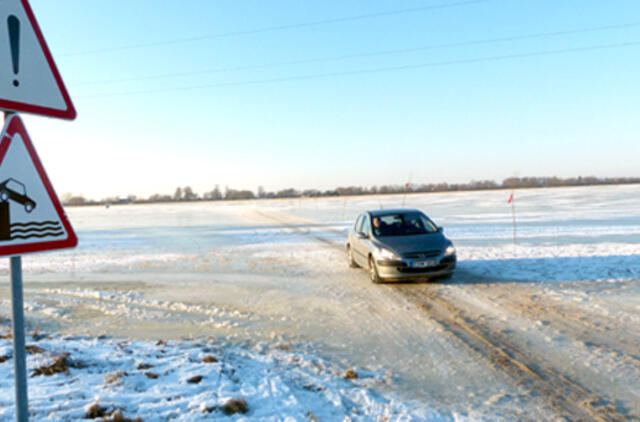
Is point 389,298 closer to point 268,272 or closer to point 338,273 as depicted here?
point 338,273

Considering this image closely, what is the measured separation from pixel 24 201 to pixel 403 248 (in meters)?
7.28

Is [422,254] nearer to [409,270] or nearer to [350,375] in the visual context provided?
[409,270]

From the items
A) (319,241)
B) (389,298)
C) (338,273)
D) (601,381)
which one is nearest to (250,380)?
(601,381)

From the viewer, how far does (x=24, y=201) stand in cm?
199

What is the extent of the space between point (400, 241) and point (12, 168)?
7.60 m

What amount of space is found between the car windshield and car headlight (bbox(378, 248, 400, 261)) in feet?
2.93

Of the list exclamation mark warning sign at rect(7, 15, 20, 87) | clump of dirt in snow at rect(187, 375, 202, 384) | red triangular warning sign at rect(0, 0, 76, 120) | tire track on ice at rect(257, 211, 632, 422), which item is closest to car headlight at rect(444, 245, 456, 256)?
tire track on ice at rect(257, 211, 632, 422)

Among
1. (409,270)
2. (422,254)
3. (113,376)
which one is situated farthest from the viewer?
(422,254)

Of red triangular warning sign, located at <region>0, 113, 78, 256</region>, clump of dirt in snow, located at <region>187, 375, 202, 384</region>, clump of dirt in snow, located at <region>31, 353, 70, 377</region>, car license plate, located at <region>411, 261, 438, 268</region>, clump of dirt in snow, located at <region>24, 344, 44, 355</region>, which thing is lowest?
clump of dirt in snow, located at <region>187, 375, 202, 384</region>

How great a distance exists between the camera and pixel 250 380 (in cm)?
396

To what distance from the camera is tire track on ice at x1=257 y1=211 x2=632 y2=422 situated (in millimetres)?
3412

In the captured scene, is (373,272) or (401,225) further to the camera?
(401,225)

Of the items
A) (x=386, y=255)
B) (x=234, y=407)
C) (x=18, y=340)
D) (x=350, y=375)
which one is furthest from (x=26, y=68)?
(x=386, y=255)

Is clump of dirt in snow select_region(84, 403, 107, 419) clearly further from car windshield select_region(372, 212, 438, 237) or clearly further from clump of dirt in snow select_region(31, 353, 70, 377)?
car windshield select_region(372, 212, 438, 237)
